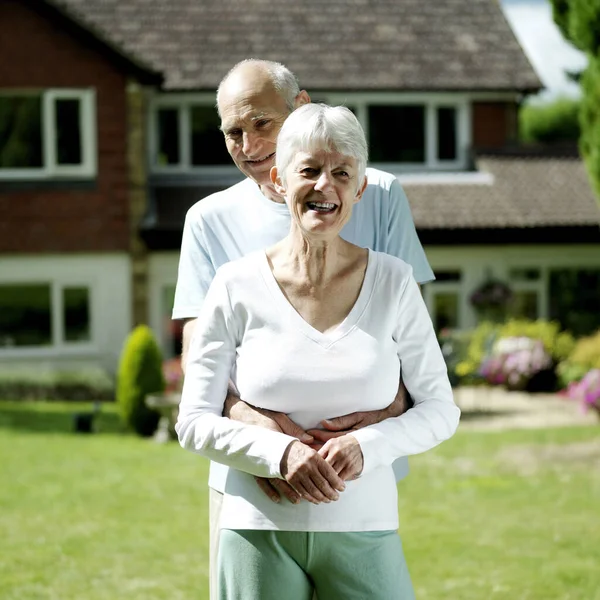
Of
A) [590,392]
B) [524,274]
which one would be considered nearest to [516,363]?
[524,274]

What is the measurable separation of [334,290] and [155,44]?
61.4ft

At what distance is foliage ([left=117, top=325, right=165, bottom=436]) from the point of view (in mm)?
14227

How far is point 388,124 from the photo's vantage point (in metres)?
21.1

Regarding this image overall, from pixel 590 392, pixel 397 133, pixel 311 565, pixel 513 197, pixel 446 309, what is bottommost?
pixel 446 309

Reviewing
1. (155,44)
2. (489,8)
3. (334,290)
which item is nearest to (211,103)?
(155,44)

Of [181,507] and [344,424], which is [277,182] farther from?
[181,507]

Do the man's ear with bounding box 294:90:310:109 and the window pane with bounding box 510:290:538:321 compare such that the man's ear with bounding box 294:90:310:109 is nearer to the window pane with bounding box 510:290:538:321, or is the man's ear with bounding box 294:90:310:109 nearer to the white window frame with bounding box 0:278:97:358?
the white window frame with bounding box 0:278:97:358

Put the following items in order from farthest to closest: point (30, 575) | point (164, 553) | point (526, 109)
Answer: point (526, 109) → point (164, 553) → point (30, 575)

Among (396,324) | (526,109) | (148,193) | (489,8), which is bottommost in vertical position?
(526,109)

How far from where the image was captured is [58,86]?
62.3 feet

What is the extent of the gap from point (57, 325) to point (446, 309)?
6791 millimetres

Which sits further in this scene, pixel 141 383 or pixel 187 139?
pixel 187 139

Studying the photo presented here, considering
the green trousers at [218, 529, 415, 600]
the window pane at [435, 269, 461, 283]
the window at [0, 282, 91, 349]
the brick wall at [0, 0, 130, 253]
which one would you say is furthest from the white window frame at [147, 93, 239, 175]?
the green trousers at [218, 529, 415, 600]

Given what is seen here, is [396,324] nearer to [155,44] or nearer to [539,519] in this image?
[539,519]
